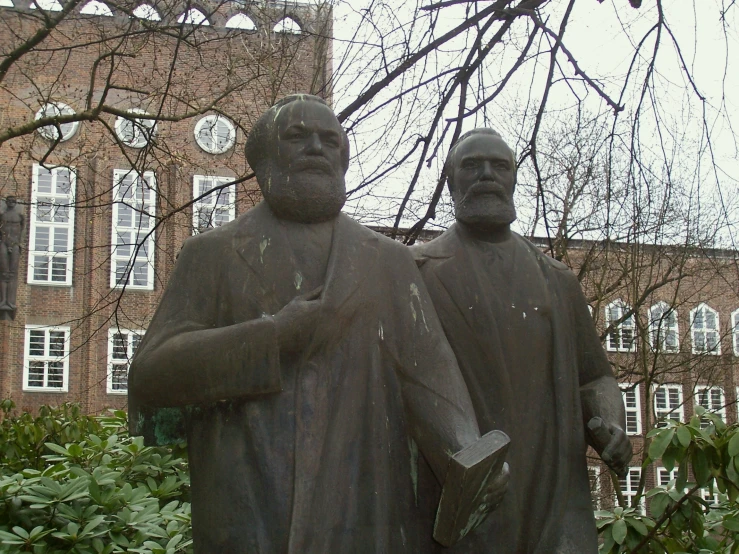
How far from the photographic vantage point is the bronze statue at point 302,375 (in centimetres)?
265

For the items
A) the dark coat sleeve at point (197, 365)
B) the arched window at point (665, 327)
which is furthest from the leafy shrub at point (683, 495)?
the arched window at point (665, 327)

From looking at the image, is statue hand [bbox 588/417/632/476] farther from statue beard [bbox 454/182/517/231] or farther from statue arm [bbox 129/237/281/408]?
statue arm [bbox 129/237/281/408]

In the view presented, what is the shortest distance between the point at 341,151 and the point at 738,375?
65.3ft

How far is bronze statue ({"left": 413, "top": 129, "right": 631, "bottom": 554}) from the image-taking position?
311cm

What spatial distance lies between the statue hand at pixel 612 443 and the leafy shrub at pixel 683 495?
232cm

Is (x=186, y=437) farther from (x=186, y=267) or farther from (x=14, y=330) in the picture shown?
(x=14, y=330)

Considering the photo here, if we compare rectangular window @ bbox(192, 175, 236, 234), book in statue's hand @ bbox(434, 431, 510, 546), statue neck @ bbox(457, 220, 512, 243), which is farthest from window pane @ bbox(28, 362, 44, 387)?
book in statue's hand @ bbox(434, 431, 510, 546)

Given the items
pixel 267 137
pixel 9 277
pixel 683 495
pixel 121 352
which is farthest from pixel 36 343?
pixel 267 137

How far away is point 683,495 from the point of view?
586 cm

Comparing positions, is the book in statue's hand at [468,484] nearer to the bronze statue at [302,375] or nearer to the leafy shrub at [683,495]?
the bronze statue at [302,375]

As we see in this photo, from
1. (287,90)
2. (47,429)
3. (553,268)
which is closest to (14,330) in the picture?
(287,90)

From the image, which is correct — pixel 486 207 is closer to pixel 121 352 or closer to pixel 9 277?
pixel 121 352

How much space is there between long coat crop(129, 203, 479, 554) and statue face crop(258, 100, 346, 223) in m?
0.08

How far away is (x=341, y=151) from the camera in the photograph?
3027 millimetres
